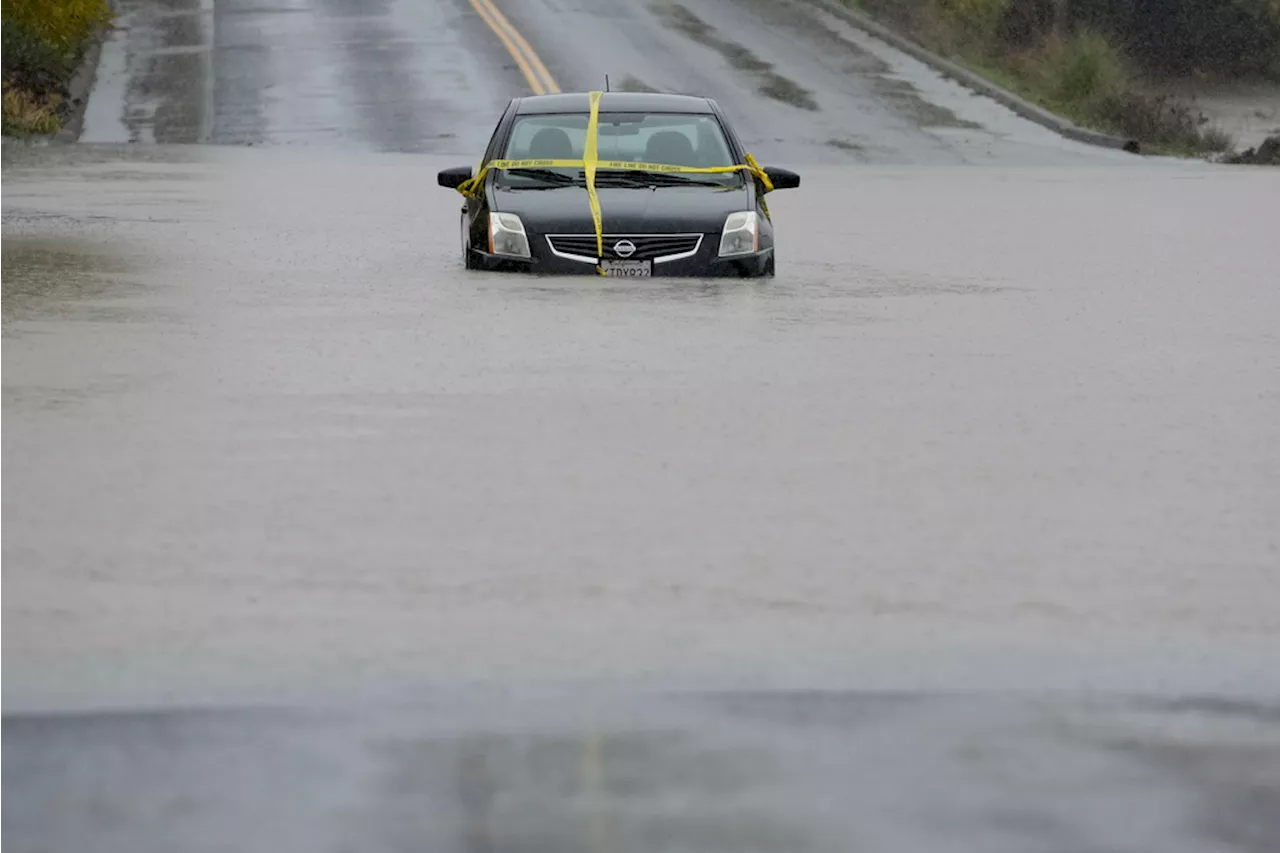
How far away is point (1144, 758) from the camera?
234 inches

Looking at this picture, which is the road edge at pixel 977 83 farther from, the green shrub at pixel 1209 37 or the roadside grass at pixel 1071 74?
the green shrub at pixel 1209 37

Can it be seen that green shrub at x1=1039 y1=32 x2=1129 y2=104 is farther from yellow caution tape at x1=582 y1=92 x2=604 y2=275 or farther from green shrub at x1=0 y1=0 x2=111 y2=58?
yellow caution tape at x1=582 y1=92 x2=604 y2=275

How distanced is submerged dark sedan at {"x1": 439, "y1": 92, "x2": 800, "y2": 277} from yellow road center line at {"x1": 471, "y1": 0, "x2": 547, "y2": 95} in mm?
18186

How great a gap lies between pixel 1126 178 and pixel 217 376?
22960 mm

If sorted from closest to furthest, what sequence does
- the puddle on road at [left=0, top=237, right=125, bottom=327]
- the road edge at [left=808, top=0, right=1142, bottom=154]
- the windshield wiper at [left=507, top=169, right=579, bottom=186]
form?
the puddle on road at [left=0, top=237, right=125, bottom=327] → the windshield wiper at [left=507, top=169, right=579, bottom=186] → the road edge at [left=808, top=0, right=1142, bottom=154]

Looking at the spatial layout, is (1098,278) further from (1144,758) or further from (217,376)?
(1144,758)

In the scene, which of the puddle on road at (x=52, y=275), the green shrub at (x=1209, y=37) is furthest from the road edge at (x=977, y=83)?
the puddle on road at (x=52, y=275)

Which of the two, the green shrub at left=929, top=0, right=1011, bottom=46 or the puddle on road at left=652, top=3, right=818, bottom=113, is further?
the green shrub at left=929, top=0, right=1011, bottom=46

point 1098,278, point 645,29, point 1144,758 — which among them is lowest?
point 645,29

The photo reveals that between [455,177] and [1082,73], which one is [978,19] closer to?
[1082,73]

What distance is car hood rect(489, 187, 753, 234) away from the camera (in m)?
18.1

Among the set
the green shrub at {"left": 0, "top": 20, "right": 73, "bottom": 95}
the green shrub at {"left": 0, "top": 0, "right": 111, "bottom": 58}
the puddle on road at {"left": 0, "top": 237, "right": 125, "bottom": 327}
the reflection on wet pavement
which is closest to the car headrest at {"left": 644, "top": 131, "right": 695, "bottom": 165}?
the puddle on road at {"left": 0, "top": 237, "right": 125, "bottom": 327}

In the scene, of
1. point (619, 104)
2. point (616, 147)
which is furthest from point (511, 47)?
point (616, 147)

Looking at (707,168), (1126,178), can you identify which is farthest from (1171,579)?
(1126,178)
